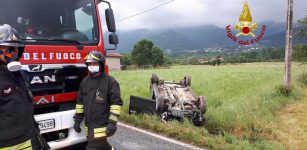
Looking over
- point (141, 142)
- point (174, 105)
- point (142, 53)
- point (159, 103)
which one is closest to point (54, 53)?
point (141, 142)

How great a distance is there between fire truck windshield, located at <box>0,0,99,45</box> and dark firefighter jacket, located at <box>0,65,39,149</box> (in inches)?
58.3

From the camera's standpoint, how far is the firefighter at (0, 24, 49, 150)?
94.2 inches

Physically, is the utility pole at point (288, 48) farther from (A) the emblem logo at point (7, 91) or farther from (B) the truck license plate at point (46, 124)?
(A) the emblem logo at point (7, 91)

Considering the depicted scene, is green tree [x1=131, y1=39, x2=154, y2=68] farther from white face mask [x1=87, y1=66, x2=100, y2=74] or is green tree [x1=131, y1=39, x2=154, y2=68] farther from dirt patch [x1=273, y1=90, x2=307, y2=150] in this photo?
white face mask [x1=87, y1=66, x2=100, y2=74]

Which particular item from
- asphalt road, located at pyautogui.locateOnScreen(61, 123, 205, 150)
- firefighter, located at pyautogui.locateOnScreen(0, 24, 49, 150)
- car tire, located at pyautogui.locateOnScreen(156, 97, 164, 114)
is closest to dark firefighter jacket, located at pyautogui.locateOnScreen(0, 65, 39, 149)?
firefighter, located at pyautogui.locateOnScreen(0, 24, 49, 150)

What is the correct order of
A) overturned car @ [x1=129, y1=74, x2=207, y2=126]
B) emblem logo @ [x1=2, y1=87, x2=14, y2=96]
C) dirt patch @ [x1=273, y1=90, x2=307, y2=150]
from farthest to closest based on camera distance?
overturned car @ [x1=129, y1=74, x2=207, y2=126] < dirt patch @ [x1=273, y1=90, x2=307, y2=150] < emblem logo @ [x1=2, y1=87, x2=14, y2=96]

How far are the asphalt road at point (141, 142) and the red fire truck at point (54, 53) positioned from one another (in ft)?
4.55

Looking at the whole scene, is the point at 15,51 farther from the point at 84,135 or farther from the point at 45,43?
the point at 84,135

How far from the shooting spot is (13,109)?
2.42 meters

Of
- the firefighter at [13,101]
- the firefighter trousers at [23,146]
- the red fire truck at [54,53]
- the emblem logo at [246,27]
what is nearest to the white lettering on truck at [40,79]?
the red fire truck at [54,53]

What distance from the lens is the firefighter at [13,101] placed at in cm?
239

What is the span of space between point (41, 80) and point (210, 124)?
13.0 ft

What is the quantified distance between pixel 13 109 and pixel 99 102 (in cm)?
129

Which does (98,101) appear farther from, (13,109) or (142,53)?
(142,53)
